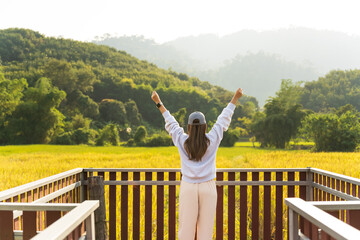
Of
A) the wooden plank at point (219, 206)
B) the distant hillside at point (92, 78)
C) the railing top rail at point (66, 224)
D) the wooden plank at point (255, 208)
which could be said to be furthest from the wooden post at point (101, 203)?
the distant hillside at point (92, 78)

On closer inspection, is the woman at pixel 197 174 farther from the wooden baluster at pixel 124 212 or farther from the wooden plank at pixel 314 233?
the wooden baluster at pixel 124 212

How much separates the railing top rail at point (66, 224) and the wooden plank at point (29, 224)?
12.7 inches

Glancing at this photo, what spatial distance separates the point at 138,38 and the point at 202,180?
5781 inches

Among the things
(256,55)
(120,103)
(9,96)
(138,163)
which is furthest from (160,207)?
(256,55)

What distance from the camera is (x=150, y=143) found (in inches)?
1325

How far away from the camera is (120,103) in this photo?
47469mm

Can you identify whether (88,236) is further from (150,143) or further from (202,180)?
(150,143)

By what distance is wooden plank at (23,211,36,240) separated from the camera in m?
1.71

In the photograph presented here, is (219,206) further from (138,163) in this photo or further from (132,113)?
(132,113)

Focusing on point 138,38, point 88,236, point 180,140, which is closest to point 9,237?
point 88,236

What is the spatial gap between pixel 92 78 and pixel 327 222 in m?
54.1

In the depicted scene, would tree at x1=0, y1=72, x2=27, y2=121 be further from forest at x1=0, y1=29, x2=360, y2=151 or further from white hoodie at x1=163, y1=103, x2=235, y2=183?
white hoodie at x1=163, y1=103, x2=235, y2=183

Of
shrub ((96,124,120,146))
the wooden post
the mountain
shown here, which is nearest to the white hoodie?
the wooden post

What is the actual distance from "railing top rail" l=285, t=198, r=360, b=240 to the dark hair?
848 mm
